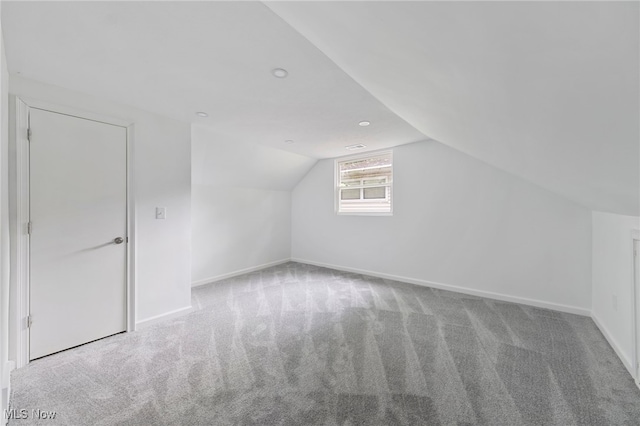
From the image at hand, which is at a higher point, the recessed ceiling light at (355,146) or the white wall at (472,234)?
the recessed ceiling light at (355,146)

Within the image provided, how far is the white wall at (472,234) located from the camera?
3.03 metres

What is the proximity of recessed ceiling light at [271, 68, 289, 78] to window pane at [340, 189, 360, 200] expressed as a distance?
3.11 m

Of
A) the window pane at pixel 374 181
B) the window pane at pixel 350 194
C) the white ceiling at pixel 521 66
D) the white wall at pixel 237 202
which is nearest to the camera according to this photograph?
the white ceiling at pixel 521 66

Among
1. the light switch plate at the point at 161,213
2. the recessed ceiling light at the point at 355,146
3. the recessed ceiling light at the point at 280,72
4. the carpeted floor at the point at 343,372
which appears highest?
the recessed ceiling light at the point at 355,146

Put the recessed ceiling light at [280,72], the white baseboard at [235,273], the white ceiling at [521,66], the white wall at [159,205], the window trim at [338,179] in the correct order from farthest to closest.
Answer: the window trim at [338,179], the white baseboard at [235,273], the white wall at [159,205], the recessed ceiling light at [280,72], the white ceiling at [521,66]

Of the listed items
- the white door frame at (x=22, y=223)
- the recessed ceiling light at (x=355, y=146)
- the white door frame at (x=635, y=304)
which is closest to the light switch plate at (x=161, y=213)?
the white door frame at (x=22, y=223)

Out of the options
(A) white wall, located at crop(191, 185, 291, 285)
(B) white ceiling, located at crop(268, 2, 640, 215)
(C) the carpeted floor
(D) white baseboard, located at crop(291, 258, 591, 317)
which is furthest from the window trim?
(B) white ceiling, located at crop(268, 2, 640, 215)

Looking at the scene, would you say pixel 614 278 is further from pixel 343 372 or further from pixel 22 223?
pixel 22 223

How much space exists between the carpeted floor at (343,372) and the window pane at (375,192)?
2.11m

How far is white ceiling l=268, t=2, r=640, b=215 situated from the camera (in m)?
0.59

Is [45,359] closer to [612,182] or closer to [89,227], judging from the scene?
[89,227]

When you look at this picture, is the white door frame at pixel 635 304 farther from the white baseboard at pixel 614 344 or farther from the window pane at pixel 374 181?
the window pane at pixel 374 181

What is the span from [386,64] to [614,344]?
2.99 m

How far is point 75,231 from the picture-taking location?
229 centimetres
